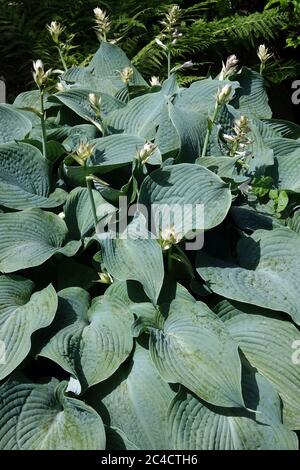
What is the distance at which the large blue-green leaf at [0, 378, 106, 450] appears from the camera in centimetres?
172

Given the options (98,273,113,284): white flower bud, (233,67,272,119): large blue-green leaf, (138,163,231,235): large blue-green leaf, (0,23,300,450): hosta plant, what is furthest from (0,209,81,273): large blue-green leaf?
(233,67,272,119): large blue-green leaf

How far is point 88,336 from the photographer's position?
1894 millimetres

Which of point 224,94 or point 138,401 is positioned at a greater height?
point 224,94

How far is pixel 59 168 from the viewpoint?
7.63ft

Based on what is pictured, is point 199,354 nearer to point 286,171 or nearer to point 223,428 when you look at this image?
point 223,428

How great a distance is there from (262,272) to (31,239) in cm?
74

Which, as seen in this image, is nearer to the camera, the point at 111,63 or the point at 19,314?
the point at 19,314

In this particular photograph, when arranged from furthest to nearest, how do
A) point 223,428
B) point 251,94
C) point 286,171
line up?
1. point 251,94
2. point 286,171
3. point 223,428

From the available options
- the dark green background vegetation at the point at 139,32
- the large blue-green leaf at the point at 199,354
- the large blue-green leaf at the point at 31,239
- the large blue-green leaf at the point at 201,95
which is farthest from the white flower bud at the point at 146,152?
the dark green background vegetation at the point at 139,32

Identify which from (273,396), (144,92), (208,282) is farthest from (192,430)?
(144,92)

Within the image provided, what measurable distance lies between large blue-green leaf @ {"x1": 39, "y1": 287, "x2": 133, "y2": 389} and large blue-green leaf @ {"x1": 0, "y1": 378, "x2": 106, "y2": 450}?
0.08 meters

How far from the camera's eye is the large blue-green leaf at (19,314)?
5.85ft

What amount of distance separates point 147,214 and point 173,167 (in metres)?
0.18

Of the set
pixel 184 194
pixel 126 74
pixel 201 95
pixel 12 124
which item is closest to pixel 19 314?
pixel 184 194
